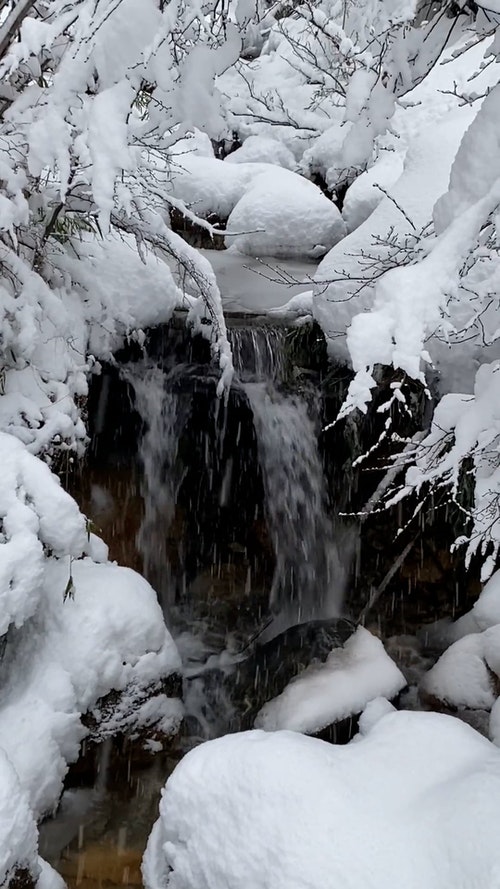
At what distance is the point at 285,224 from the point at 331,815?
8.89 meters

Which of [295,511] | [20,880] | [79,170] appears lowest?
[20,880]

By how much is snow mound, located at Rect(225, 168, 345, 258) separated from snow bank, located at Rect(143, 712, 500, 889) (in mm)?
8187

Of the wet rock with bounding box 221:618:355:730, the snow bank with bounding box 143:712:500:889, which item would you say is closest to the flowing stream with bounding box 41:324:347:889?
the wet rock with bounding box 221:618:355:730

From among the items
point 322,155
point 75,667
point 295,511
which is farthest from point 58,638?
point 322,155

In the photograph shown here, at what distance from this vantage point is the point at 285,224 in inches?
403

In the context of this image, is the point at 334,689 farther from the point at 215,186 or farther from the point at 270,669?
the point at 215,186

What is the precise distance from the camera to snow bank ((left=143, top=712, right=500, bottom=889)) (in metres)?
2.50

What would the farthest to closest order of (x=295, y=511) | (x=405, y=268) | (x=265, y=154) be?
1. (x=265, y=154)
2. (x=295, y=511)
3. (x=405, y=268)

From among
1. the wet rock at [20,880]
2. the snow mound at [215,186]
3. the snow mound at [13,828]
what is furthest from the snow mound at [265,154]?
the wet rock at [20,880]

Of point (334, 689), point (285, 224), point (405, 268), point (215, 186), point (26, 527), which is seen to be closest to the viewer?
point (405, 268)

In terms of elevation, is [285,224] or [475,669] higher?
[285,224]

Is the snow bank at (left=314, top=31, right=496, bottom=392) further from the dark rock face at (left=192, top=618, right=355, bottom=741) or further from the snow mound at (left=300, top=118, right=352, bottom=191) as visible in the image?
the dark rock face at (left=192, top=618, right=355, bottom=741)

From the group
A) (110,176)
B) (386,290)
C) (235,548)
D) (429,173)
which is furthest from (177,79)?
(235,548)

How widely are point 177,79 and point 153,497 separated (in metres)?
4.53
